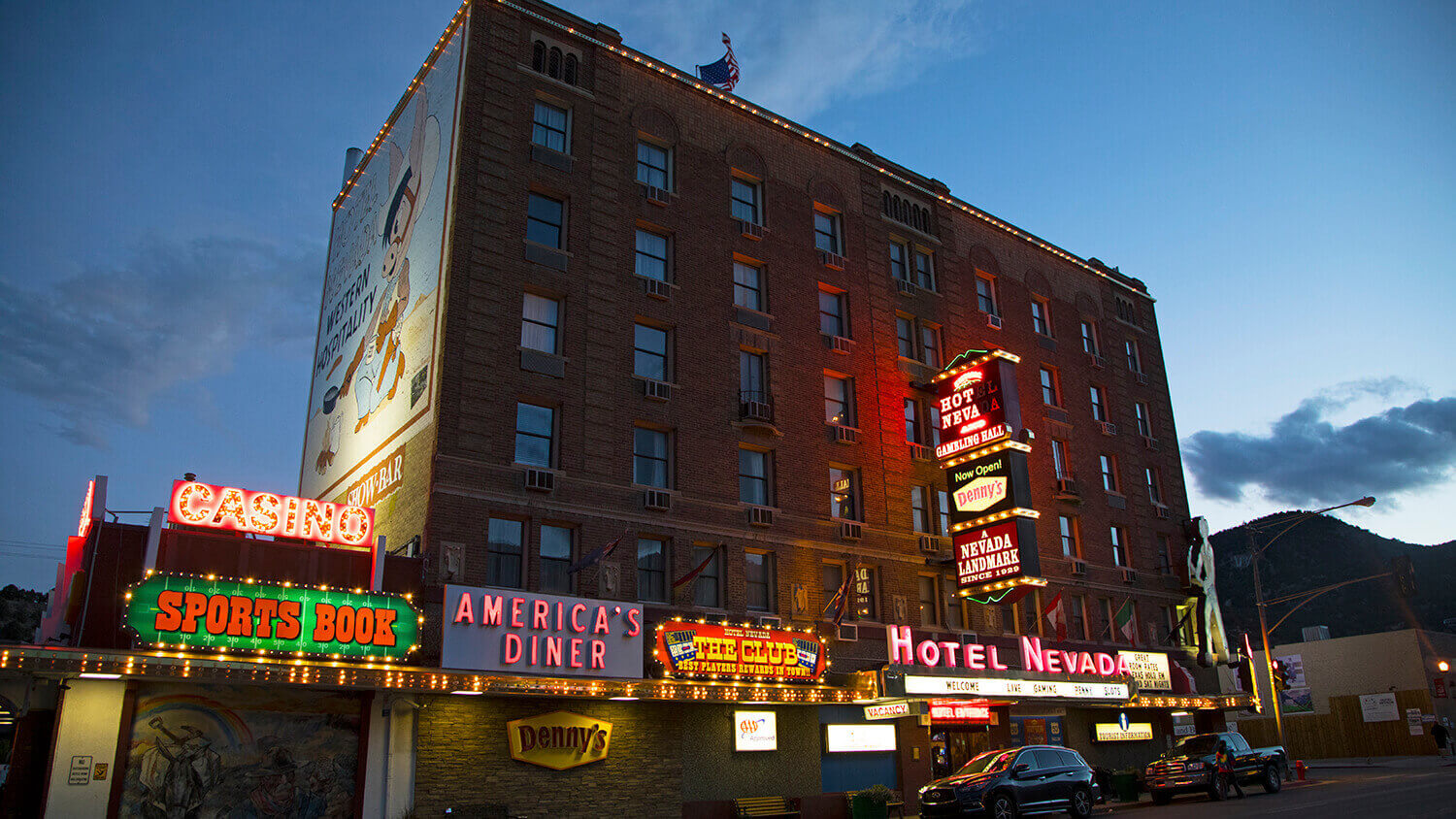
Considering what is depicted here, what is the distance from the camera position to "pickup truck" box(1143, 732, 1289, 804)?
1187 inches

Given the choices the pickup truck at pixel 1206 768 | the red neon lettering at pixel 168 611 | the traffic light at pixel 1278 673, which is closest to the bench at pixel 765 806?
the pickup truck at pixel 1206 768

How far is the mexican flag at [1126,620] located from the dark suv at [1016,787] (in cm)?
1145

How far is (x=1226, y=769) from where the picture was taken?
101ft

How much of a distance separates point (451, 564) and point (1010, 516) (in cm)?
1720

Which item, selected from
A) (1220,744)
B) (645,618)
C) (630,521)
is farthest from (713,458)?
(1220,744)

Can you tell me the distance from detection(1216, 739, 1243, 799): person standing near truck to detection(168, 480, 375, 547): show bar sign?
25718mm

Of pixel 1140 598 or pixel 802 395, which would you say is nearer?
pixel 802 395

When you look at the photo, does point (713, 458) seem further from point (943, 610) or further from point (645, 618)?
point (943, 610)

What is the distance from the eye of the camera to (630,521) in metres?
27.5

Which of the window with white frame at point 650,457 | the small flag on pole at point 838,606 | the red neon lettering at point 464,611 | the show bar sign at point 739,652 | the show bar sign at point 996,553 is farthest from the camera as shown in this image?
the show bar sign at point 996,553

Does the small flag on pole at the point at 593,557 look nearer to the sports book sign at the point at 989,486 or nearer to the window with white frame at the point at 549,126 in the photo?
the window with white frame at the point at 549,126

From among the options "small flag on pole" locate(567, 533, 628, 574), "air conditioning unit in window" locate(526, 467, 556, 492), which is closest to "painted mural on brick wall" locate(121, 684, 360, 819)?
"small flag on pole" locate(567, 533, 628, 574)

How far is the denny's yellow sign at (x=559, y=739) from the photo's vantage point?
930 inches

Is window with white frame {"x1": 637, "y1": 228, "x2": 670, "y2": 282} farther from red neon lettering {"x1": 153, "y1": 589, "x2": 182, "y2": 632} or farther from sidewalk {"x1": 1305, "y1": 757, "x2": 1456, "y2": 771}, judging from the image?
sidewalk {"x1": 1305, "y1": 757, "x2": 1456, "y2": 771}
